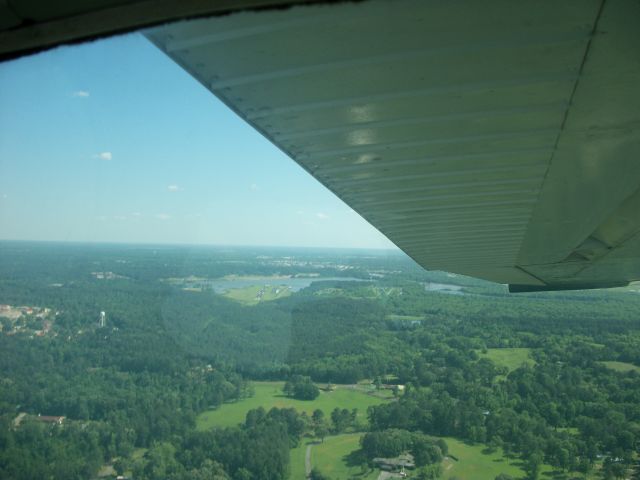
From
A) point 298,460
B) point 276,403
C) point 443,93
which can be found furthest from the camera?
point 276,403

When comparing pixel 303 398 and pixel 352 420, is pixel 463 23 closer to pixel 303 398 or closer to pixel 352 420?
pixel 352 420

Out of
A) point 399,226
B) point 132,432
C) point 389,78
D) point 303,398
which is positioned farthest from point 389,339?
point 389,78

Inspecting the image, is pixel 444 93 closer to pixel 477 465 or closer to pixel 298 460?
pixel 477 465

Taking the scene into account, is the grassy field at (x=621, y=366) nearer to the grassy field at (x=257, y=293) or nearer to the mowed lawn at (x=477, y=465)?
the mowed lawn at (x=477, y=465)

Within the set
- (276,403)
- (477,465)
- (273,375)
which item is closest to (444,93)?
(477,465)

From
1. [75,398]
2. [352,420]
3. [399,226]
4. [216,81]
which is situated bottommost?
[352,420]

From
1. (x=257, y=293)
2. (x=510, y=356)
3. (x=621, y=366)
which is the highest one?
(x=257, y=293)

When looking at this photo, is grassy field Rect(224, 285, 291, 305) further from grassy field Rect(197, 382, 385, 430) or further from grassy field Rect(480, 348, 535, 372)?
grassy field Rect(480, 348, 535, 372)
